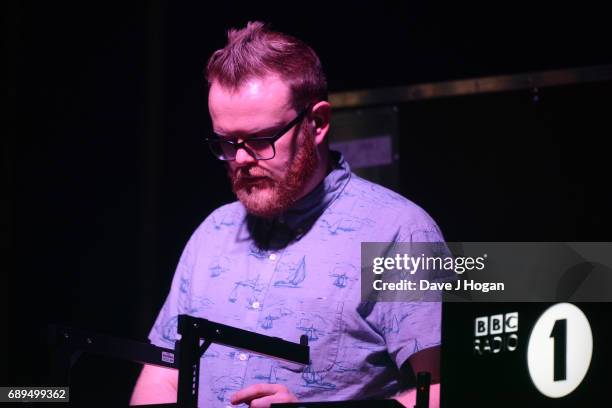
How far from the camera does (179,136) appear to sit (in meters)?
3.00

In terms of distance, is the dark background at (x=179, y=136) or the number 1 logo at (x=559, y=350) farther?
the dark background at (x=179, y=136)

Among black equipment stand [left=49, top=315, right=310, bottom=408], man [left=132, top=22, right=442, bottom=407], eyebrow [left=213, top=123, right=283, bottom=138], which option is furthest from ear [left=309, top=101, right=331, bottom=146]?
black equipment stand [left=49, top=315, right=310, bottom=408]

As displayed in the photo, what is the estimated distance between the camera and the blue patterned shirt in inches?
67.9

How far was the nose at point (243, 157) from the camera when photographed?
5.91 feet

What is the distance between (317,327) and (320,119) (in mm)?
522

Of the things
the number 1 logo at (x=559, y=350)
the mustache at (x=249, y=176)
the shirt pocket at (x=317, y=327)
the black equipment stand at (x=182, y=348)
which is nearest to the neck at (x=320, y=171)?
the mustache at (x=249, y=176)

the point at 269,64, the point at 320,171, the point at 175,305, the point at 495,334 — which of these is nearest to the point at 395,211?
the point at 320,171

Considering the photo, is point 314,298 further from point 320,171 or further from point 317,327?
point 320,171

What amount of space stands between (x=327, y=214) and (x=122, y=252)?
1.35m

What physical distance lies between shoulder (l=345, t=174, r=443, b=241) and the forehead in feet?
0.92

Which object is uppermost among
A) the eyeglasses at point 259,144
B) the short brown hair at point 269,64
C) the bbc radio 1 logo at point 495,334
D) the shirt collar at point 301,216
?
the short brown hair at point 269,64

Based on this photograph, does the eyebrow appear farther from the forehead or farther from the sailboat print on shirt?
the sailboat print on shirt

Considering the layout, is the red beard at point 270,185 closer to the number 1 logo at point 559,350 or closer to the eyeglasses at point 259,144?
the eyeglasses at point 259,144

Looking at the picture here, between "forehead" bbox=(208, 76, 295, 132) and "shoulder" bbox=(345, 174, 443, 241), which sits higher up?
"forehead" bbox=(208, 76, 295, 132)
